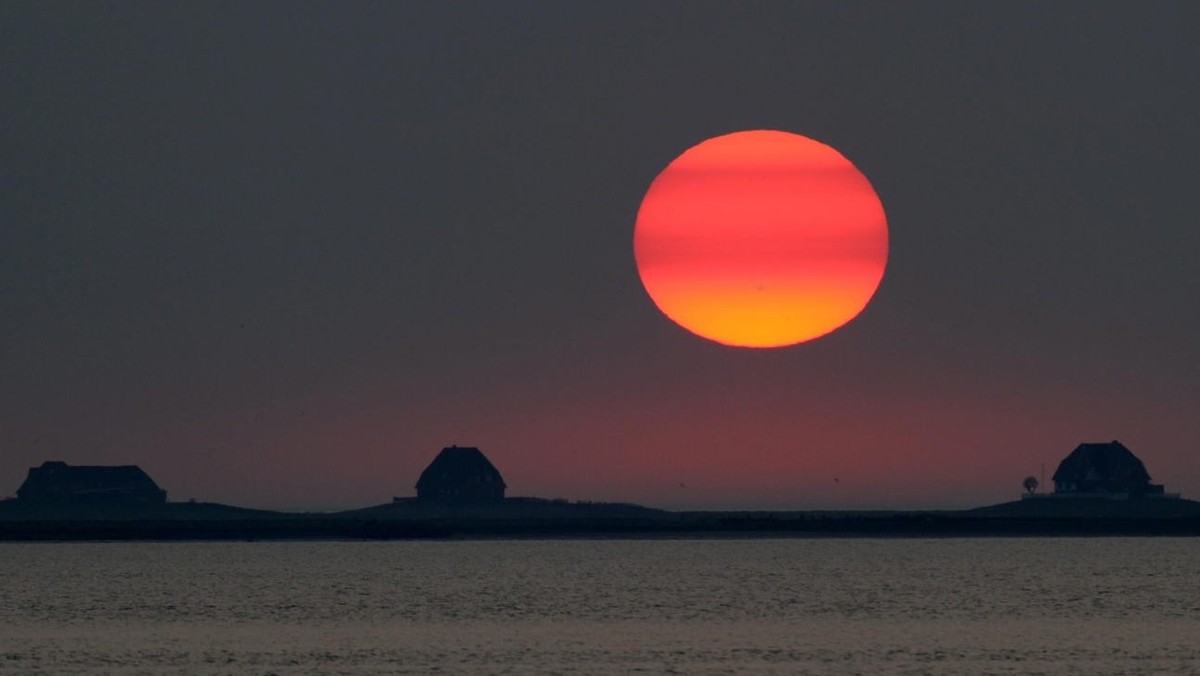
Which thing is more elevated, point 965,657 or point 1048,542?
point 1048,542

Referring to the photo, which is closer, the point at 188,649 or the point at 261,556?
the point at 188,649

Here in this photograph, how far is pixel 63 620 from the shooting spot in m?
86.8

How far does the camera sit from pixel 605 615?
8775cm

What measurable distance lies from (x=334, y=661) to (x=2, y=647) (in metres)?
12.8

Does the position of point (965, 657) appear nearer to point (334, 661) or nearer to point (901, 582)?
point (334, 661)

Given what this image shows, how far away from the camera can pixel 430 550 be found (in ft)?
542

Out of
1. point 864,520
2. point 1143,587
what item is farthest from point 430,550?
point 1143,587

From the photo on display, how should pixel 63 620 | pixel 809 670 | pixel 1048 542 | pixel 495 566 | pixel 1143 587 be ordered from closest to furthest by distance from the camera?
pixel 809 670
pixel 63 620
pixel 1143 587
pixel 495 566
pixel 1048 542

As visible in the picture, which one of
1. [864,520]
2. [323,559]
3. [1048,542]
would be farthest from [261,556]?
[1048,542]

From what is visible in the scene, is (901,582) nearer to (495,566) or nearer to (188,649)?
(495,566)

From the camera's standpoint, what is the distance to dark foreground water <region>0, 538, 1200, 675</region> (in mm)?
69500

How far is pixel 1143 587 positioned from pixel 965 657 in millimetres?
39405

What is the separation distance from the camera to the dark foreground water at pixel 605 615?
69.5 metres

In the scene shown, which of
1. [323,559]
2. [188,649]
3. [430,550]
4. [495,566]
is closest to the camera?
[188,649]
